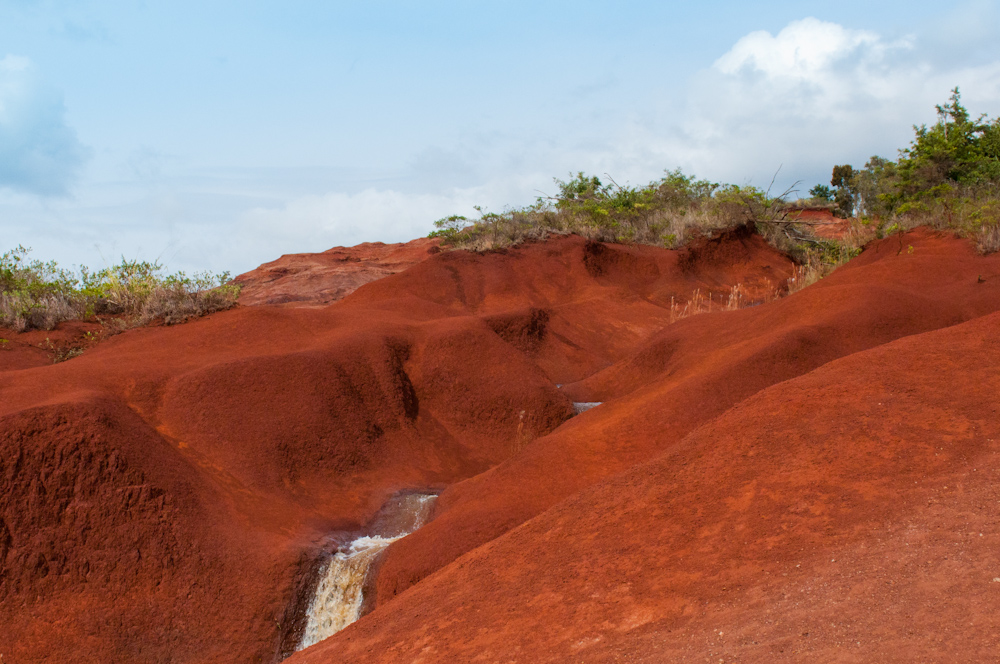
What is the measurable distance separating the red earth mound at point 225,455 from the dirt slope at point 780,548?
2.04 metres

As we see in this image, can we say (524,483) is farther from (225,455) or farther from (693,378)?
(225,455)

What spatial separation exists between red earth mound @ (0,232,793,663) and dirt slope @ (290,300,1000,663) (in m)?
2.04

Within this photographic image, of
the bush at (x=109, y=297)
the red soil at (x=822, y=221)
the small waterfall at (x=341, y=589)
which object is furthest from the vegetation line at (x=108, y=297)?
the red soil at (x=822, y=221)

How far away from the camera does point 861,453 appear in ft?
14.6

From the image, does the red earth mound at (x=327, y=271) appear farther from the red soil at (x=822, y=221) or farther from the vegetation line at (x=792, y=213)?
the red soil at (x=822, y=221)

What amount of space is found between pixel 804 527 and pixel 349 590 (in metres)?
4.35

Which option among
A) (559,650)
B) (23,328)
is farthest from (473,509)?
(23,328)

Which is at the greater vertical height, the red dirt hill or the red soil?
the red soil

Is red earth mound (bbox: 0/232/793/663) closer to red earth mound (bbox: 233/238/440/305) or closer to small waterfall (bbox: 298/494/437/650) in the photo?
small waterfall (bbox: 298/494/437/650)

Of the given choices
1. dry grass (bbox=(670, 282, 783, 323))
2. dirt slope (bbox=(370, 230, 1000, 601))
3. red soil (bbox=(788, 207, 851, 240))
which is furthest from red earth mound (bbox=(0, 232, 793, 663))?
red soil (bbox=(788, 207, 851, 240))

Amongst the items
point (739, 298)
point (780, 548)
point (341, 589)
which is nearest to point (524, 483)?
point (341, 589)

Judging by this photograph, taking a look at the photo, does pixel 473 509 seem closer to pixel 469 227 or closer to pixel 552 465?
pixel 552 465

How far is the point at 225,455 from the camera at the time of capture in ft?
26.5

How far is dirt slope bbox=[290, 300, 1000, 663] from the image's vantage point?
3145 millimetres
